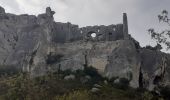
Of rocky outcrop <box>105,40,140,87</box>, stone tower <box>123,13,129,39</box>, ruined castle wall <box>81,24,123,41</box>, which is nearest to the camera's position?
rocky outcrop <box>105,40,140,87</box>

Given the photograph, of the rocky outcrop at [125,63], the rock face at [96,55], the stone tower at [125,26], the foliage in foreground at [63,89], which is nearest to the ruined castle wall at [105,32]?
the rock face at [96,55]

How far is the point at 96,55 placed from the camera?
222ft

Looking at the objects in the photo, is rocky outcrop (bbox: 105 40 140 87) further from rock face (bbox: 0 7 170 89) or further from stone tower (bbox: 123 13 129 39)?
stone tower (bbox: 123 13 129 39)

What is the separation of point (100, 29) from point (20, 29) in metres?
18.1

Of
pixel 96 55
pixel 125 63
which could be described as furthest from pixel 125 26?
pixel 125 63

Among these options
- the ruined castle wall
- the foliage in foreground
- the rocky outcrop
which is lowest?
the foliage in foreground

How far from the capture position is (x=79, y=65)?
66.8m

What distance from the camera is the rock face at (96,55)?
2537 inches

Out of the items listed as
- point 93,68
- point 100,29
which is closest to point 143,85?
point 93,68

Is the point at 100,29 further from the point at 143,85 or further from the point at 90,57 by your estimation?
the point at 143,85

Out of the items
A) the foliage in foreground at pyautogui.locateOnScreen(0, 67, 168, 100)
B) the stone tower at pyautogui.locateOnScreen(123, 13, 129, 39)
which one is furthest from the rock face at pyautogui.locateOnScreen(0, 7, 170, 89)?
the foliage in foreground at pyautogui.locateOnScreen(0, 67, 168, 100)

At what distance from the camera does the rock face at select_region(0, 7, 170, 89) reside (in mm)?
64438

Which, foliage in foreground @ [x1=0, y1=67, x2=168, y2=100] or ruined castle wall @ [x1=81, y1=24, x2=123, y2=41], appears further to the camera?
ruined castle wall @ [x1=81, y1=24, x2=123, y2=41]

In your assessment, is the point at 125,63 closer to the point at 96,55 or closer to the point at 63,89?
the point at 96,55
